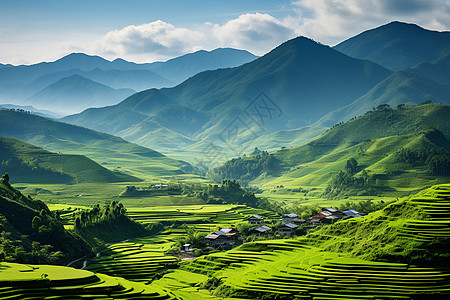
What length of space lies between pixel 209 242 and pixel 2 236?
92.4 feet

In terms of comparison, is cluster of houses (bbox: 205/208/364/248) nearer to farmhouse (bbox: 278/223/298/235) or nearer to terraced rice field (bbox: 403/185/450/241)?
farmhouse (bbox: 278/223/298/235)

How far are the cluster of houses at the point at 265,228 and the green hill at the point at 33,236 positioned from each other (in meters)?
18.7

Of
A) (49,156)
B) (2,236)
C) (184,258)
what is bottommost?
(184,258)

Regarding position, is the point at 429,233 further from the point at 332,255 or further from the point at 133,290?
the point at 133,290

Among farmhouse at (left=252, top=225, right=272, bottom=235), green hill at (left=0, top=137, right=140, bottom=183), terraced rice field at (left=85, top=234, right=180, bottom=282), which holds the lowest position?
terraced rice field at (left=85, top=234, right=180, bottom=282)

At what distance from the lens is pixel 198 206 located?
117 meters

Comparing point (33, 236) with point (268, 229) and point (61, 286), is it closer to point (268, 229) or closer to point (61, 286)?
point (61, 286)

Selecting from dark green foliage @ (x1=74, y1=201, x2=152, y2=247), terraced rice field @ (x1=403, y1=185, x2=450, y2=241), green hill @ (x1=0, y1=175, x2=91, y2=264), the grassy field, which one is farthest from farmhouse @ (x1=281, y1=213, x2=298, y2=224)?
green hill @ (x1=0, y1=175, x2=91, y2=264)

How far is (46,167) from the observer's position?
167 metres

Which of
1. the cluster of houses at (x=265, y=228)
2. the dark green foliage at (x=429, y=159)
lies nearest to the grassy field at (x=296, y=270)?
the cluster of houses at (x=265, y=228)

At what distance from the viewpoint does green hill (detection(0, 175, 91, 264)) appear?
2244 inches

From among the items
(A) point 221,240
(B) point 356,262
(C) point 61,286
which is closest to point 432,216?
(B) point 356,262

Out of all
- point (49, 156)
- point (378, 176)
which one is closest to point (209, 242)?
point (378, 176)

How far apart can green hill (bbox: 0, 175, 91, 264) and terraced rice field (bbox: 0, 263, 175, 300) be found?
7905 millimetres
